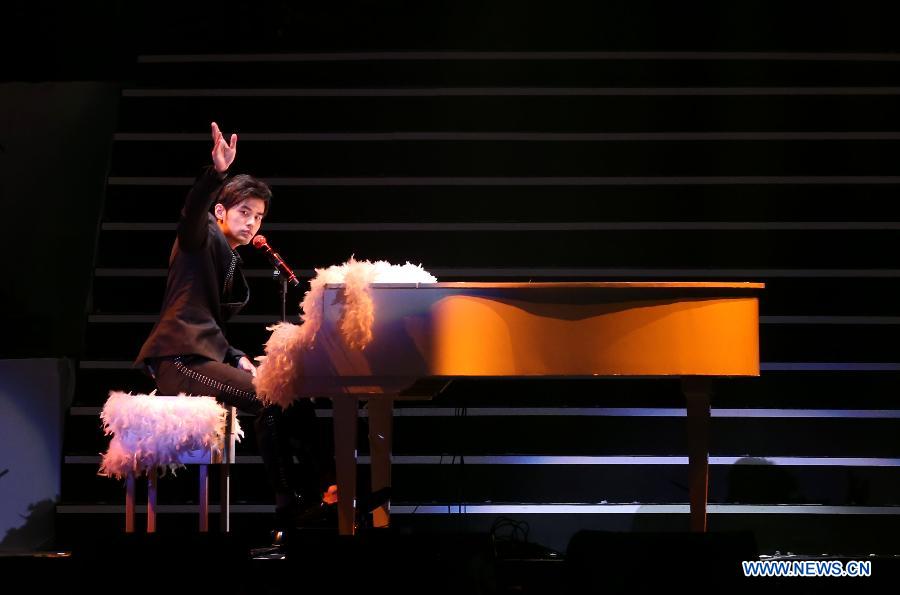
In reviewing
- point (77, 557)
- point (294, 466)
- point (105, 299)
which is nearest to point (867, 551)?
point (294, 466)

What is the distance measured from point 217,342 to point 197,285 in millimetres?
236

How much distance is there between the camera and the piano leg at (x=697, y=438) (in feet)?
10.9

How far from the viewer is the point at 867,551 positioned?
4512 mm

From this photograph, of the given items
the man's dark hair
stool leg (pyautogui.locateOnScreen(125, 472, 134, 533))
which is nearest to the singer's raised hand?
the man's dark hair

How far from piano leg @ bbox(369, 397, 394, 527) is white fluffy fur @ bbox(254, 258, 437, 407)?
705 mm

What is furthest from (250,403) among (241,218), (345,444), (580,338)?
(580,338)

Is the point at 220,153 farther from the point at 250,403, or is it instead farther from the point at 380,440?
the point at 380,440

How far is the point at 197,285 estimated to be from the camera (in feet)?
12.7

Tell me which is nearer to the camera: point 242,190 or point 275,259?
point 275,259

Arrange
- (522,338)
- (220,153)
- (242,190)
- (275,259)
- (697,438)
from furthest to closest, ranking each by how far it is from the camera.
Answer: (242,190), (220,153), (275,259), (697,438), (522,338)

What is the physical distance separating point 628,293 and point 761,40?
3133mm

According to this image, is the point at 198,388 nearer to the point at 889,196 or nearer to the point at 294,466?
the point at 294,466

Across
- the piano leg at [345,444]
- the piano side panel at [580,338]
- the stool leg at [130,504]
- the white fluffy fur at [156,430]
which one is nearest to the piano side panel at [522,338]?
the piano side panel at [580,338]

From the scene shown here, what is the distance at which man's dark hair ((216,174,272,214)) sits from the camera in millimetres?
3975
